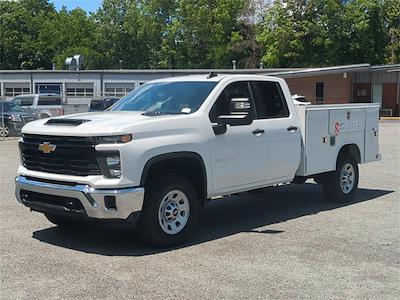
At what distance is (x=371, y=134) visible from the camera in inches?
418

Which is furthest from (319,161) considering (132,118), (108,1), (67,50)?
(108,1)

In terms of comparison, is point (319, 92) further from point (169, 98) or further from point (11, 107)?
point (169, 98)

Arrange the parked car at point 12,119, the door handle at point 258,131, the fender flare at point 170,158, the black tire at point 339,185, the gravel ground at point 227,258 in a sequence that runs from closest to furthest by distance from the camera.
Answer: the gravel ground at point 227,258 → the fender flare at point 170,158 → the door handle at point 258,131 → the black tire at point 339,185 → the parked car at point 12,119

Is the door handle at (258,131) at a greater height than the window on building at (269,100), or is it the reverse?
the window on building at (269,100)

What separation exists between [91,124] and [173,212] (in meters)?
1.42

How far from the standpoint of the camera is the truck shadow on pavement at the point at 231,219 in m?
7.00

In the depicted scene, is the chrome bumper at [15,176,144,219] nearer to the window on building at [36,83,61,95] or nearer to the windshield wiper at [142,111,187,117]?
the windshield wiper at [142,111,187,117]

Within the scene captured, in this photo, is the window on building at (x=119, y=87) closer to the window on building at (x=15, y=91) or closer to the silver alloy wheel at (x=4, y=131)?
the window on building at (x=15, y=91)

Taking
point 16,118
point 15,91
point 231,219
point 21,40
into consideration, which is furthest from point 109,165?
point 21,40

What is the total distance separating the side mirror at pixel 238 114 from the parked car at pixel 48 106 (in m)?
19.4

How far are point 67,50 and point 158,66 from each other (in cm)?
1278

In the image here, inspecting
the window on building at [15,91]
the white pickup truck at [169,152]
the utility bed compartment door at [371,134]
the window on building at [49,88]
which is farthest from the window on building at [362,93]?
the white pickup truck at [169,152]

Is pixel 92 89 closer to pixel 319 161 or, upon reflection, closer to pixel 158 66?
pixel 158 66

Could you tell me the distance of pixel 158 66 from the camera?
238 feet
